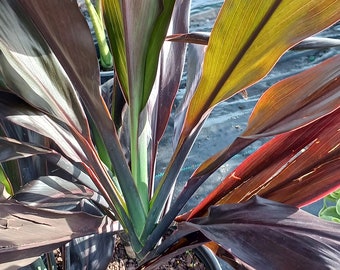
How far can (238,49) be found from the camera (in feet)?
1.61

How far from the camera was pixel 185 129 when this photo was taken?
0.60m

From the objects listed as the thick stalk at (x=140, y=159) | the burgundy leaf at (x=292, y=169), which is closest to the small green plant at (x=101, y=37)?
the thick stalk at (x=140, y=159)

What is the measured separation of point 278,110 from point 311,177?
125 millimetres

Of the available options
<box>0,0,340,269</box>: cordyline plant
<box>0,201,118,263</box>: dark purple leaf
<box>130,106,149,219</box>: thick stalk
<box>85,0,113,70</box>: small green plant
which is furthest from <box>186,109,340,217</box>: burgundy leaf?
<box>85,0,113,70</box>: small green plant

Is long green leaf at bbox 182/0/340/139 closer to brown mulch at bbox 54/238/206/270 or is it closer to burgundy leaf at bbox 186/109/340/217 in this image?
burgundy leaf at bbox 186/109/340/217

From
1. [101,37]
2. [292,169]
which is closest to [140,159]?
[292,169]

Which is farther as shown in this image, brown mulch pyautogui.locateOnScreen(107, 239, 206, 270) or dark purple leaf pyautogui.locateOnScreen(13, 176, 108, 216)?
brown mulch pyautogui.locateOnScreen(107, 239, 206, 270)

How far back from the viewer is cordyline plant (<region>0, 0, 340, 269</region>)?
0.46 meters

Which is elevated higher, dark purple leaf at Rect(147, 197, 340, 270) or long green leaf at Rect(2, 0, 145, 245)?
long green leaf at Rect(2, 0, 145, 245)

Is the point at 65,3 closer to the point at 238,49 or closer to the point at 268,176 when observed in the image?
the point at 238,49

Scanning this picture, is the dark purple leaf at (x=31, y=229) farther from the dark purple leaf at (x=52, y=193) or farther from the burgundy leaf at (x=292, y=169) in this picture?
the burgundy leaf at (x=292, y=169)

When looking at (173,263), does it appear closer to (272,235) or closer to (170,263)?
(170,263)

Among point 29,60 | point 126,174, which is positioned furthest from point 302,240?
point 29,60

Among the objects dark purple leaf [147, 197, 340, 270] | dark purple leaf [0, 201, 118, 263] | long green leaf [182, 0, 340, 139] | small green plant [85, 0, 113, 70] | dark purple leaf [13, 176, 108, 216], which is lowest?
dark purple leaf [147, 197, 340, 270]
